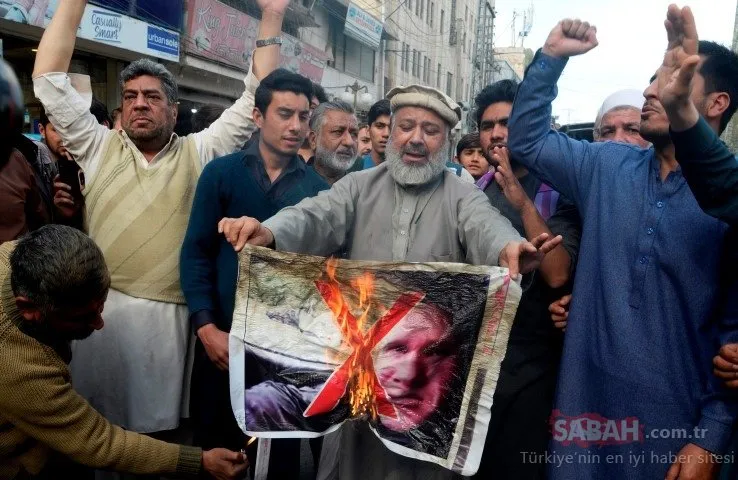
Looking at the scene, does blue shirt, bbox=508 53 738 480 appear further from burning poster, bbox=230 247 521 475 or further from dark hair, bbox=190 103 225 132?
dark hair, bbox=190 103 225 132

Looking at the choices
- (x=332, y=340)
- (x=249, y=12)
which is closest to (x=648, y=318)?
(x=332, y=340)

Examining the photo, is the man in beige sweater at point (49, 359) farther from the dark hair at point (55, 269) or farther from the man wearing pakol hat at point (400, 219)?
the man wearing pakol hat at point (400, 219)

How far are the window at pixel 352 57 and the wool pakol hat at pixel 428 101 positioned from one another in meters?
20.7

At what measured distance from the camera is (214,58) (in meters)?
14.0

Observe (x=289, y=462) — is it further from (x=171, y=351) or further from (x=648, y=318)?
(x=648, y=318)

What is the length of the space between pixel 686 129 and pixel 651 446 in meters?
1.04

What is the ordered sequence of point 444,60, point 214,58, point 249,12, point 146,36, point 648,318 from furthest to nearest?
point 444,60, point 249,12, point 214,58, point 146,36, point 648,318

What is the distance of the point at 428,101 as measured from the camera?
2.33m

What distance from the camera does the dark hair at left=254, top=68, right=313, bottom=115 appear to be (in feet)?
9.83

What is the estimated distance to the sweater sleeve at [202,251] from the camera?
2.53 m

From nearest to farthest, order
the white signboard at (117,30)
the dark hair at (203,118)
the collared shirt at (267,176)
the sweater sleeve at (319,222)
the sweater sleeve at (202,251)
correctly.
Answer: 1. the sweater sleeve at (319,222)
2. the sweater sleeve at (202,251)
3. the collared shirt at (267,176)
4. the dark hair at (203,118)
5. the white signboard at (117,30)

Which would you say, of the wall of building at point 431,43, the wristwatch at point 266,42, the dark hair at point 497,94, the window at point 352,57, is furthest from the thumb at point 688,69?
the wall of building at point 431,43

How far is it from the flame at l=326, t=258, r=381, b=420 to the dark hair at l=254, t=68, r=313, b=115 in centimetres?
134

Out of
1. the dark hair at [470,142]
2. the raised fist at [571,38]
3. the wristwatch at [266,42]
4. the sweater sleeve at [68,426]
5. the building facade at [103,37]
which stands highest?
the building facade at [103,37]
